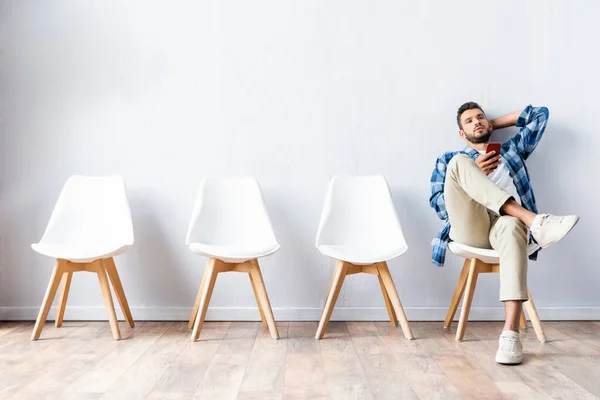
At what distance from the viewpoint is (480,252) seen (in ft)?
8.38

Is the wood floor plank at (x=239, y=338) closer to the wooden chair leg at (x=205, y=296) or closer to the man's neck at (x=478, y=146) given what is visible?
the wooden chair leg at (x=205, y=296)

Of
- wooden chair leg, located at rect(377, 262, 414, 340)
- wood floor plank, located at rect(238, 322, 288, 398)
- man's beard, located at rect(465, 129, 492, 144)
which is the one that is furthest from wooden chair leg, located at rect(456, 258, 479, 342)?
wood floor plank, located at rect(238, 322, 288, 398)

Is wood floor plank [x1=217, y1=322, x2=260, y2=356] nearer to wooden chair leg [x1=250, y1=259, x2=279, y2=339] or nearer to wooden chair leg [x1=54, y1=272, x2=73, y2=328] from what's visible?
wooden chair leg [x1=250, y1=259, x2=279, y2=339]

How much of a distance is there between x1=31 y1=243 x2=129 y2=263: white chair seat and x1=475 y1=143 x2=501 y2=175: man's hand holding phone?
175 centimetres

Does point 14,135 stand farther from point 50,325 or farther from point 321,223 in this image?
point 321,223

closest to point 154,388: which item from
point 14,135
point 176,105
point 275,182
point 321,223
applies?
point 321,223

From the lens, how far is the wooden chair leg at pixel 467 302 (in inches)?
103

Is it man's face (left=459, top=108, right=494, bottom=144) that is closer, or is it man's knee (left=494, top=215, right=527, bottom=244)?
man's knee (left=494, top=215, right=527, bottom=244)

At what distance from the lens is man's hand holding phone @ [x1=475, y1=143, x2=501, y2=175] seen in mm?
2715

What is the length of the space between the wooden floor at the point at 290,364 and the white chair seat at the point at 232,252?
38cm

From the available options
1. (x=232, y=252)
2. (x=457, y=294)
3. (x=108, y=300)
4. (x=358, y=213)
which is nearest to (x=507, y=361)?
(x=457, y=294)

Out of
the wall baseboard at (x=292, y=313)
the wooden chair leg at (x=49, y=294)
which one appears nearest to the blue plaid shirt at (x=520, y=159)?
the wall baseboard at (x=292, y=313)

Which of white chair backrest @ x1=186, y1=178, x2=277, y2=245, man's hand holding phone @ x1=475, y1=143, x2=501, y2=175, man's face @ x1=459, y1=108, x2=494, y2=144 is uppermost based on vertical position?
man's face @ x1=459, y1=108, x2=494, y2=144

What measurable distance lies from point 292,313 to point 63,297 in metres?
1.20
